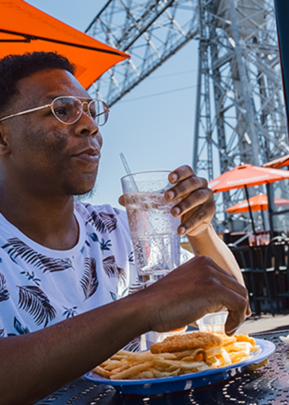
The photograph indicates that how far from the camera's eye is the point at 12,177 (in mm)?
1591

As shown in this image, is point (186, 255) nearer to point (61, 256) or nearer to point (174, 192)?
point (61, 256)

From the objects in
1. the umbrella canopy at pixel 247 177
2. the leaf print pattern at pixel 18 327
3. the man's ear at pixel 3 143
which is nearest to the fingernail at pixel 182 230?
the leaf print pattern at pixel 18 327

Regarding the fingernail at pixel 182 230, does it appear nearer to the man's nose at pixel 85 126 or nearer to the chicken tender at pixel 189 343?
the chicken tender at pixel 189 343

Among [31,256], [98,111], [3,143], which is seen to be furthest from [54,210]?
[98,111]

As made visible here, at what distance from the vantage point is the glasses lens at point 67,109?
1.50 metres

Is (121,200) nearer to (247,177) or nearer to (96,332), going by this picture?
(96,332)

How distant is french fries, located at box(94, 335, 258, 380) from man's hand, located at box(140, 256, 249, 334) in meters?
0.08

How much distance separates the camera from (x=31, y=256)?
1448 millimetres

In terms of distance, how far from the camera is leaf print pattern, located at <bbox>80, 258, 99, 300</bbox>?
1.54 m

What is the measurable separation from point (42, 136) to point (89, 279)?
1.86 feet

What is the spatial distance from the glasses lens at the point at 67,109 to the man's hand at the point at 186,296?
83cm

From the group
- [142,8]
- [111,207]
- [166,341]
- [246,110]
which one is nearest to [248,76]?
[246,110]

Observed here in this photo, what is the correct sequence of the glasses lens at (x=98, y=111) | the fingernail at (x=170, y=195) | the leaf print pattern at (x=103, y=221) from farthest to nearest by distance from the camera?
the leaf print pattern at (x=103, y=221)
the glasses lens at (x=98, y=111)
the fingernail at (x=170, y=195)

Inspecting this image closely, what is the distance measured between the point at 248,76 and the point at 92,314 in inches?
497
